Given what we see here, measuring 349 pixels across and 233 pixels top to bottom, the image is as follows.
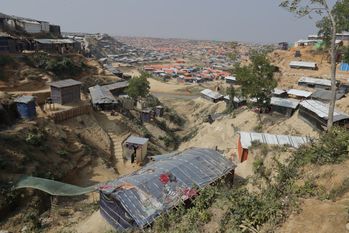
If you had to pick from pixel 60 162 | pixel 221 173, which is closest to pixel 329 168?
pixel 221 173

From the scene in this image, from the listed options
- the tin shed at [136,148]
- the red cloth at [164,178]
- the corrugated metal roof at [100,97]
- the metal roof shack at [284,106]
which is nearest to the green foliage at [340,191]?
the red cloth at [164,178]

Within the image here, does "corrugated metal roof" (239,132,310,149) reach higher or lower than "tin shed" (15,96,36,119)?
lower

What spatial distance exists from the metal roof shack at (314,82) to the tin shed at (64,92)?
132 ft

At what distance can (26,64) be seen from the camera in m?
36.1

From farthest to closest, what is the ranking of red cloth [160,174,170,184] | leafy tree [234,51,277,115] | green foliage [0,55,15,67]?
leafy tree [234,51,277,115], green foliage [0,55,15,67], red cloth [160,174,170,184]

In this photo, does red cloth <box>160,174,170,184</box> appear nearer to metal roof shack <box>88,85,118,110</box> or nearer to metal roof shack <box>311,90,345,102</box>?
metal roof shack <box>88,85,118,110</box>

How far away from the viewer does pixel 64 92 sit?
29203 mm

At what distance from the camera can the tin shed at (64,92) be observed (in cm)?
2891

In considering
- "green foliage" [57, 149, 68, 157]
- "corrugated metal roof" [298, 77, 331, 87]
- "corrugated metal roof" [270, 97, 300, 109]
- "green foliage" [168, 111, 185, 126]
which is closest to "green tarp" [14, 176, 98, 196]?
"green foliage" [57, 149, 68, 157]

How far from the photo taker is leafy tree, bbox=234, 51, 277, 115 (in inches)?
1330

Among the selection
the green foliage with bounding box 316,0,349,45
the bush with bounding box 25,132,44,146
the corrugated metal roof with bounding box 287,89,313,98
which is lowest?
the bush with bounding box 25,132,44,146

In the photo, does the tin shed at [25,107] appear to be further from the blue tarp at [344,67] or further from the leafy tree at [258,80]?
the blue tarp at [344,67]

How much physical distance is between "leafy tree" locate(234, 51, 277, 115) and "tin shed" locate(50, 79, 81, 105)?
67.1 feet

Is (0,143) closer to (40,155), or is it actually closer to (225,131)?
(40,155)
